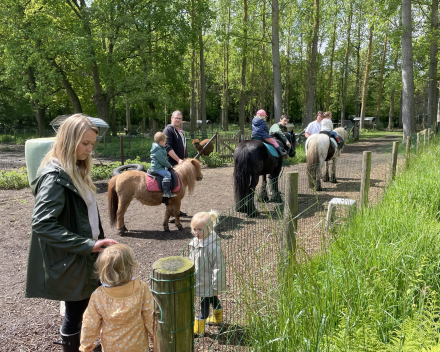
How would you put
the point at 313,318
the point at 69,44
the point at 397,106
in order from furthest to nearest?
the point at 397,106 → the point at 69,44 → the point at 313,318

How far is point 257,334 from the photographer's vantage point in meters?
1.87

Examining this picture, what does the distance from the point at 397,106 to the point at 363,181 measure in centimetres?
5071

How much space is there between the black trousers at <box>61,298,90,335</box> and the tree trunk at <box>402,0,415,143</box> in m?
14.5

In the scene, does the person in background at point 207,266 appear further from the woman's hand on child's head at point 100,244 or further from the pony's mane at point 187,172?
the pony's mane at point 187,172

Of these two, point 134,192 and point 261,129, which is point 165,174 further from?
point 261,129

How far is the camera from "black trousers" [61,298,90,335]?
2.21m

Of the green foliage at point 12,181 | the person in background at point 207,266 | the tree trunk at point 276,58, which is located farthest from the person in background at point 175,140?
the tree trunk at point 276,58

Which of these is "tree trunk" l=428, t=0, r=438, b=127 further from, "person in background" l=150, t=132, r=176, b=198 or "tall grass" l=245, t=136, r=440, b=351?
"tall grass" l=245, t=136, r=440, b=351

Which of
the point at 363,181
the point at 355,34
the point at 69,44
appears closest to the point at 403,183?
the point at 363,181

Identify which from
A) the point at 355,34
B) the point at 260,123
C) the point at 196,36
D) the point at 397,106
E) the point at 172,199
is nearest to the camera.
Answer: the point at 172,199

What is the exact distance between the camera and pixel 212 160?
13.7m

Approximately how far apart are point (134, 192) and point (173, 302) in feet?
14.1

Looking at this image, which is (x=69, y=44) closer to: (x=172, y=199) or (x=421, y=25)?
(x=172, y=199)

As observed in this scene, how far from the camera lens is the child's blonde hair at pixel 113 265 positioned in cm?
196
